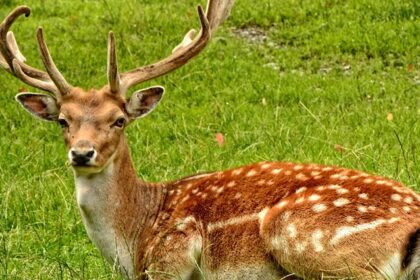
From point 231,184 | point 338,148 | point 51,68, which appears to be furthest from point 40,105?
point 338,148

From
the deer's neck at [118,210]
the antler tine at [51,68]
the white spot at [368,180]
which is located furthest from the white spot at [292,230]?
the antler tine at [51,68]

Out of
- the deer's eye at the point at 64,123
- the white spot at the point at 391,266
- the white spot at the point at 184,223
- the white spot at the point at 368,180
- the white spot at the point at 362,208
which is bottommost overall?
the white spot at the point at 184,223

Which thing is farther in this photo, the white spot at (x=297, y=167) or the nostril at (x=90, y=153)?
the white spot at (x=297, y=167)

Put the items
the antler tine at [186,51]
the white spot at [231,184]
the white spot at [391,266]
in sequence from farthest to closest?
the antler tine at [186,51] < the white spot at [231,184] < the white spot at [391,266]

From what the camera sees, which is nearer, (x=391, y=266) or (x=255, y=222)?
(x=391, y=266)

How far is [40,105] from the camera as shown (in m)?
7.08

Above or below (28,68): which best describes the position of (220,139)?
below

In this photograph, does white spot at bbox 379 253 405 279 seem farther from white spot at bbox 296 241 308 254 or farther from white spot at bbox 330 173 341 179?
white spot at bbox 330 173 341 179

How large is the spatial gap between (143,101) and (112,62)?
416 millimetres

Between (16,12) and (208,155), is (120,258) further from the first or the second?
(208,155)

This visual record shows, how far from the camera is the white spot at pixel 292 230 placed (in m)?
6.13

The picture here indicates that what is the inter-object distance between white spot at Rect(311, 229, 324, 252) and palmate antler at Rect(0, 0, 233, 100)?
5.20 feet

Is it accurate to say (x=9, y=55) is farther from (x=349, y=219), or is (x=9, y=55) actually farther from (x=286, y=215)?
(x=349, y=219)

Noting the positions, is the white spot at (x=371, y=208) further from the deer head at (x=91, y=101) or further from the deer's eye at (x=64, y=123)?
the deer's eye at (x=64, y=123)
